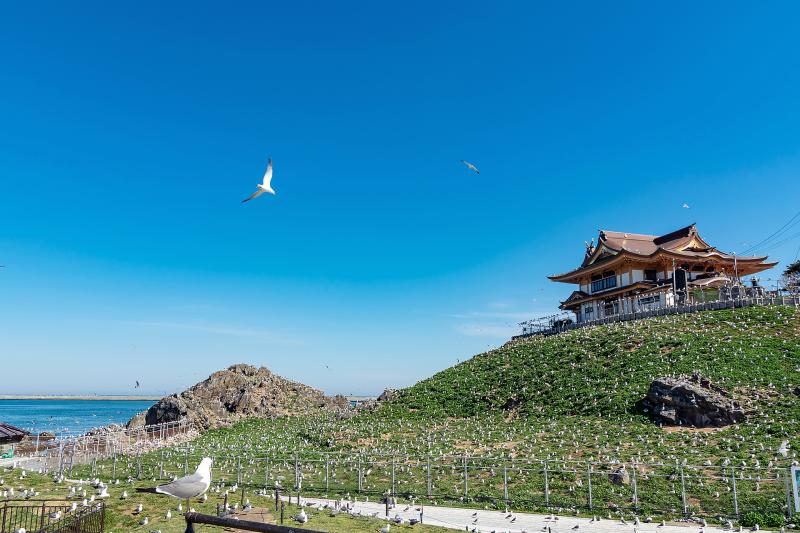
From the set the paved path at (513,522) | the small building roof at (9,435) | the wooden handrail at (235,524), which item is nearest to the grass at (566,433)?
the paved path at (513,522)

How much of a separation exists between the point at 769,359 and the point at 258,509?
29.8m

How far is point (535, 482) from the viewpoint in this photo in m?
19.2

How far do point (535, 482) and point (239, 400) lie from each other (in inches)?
1342

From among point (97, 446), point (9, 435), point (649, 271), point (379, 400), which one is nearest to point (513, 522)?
point (9, 435)

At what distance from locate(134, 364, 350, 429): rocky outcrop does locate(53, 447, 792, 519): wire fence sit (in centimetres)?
1831

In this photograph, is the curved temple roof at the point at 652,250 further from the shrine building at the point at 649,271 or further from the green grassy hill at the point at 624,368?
the green grassy hill at the point at 624,368

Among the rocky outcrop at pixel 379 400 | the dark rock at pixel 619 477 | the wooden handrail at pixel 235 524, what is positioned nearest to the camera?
the wooden handrail at pixel 235 524

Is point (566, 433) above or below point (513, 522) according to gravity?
above

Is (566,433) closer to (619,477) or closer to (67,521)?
(619,477)

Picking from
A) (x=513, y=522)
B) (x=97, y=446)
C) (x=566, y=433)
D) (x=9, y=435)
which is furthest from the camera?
(x=97, y=446)

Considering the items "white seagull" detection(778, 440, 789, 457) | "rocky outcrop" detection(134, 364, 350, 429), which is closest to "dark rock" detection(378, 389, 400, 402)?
"rocky outcrop" detection(134, 364, 350, 429)

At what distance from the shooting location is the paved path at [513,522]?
1430 cm

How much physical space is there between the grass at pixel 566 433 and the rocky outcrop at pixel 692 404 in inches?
31.1

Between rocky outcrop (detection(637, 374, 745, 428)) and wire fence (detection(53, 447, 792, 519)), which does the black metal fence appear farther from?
rocky outcrop (detection(637, 374, 745, 428))
